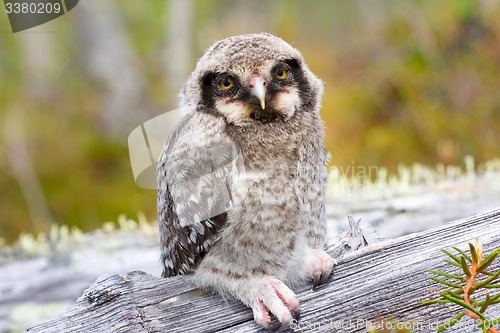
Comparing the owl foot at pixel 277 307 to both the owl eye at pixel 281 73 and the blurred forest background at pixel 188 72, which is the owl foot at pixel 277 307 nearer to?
the owl eye at pixel 281 73

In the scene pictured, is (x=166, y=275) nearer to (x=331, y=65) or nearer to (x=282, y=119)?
(x=282, y=119)

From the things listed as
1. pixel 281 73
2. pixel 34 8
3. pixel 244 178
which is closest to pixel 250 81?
pixel 281 73

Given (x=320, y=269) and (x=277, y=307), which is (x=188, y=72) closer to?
(x=320, y=269)

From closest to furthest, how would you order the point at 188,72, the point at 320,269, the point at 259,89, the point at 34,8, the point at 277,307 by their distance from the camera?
the point at 277,307
the point at 320,269
the point at 259,89
the point at 34,8
the point at 188,72

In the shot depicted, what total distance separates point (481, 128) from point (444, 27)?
1.83m

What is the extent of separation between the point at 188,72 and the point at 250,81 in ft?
14.9

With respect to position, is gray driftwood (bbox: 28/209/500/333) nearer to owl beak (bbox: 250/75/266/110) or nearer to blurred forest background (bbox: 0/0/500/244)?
owl beak (bbox: 250/75/266/110)

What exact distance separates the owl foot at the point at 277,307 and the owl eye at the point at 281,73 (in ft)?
3.07

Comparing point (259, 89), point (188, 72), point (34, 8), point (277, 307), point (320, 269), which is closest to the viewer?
point (277, 307)

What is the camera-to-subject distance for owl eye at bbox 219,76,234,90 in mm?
2969

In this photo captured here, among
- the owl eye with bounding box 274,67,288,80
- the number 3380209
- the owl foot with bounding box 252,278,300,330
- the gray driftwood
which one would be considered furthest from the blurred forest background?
the owl foot with bounding box 252,278,300,330

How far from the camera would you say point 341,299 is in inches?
99.3

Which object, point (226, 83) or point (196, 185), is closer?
point (196, 185)

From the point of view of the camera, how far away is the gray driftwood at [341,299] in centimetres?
247
